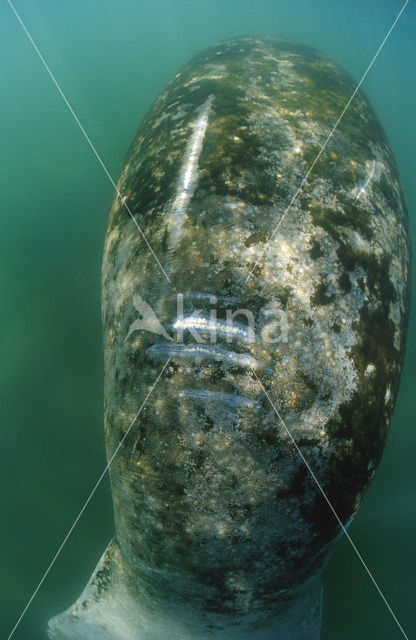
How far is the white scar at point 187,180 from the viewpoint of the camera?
241 cm

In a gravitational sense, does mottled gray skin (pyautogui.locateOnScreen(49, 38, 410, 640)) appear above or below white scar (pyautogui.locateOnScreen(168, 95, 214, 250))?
below

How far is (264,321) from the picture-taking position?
217 centimetres

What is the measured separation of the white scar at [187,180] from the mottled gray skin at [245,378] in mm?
11

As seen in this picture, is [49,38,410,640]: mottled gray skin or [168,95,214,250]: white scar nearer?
[49,38,410,640]: mottled gray skin

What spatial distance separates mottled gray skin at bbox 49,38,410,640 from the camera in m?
2.11

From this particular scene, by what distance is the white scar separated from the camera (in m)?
2.41

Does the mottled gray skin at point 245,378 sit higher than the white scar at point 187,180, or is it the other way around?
the white scar at point 187,180

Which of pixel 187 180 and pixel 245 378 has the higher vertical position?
pixel 187 180

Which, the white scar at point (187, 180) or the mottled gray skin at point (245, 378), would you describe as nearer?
the mottled gray skin at point (245, 378)

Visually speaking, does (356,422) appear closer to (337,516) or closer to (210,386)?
Answer: (337,516)

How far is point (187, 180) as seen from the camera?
8.39 ft

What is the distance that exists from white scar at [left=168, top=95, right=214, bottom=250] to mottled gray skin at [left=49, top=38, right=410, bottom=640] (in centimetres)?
1

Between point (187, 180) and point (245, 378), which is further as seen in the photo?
point (187, 180)

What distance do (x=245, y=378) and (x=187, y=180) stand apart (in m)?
1.33
